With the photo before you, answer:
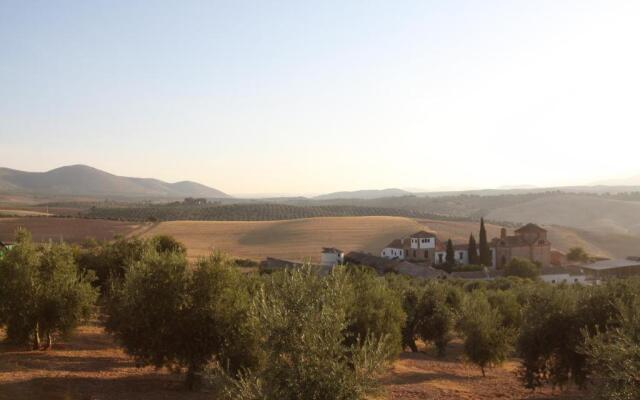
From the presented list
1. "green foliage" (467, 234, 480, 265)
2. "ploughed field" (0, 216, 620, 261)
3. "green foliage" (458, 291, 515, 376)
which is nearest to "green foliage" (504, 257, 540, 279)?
"green foliage" (467, 234, 480, 265)

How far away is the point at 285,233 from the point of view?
120 metres

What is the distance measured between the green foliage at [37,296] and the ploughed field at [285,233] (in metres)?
63.3

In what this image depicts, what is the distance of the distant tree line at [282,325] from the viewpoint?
40.9 ft

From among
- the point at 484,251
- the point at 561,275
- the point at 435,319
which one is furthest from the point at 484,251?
the point at 435,319

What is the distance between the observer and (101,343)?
1141 inches

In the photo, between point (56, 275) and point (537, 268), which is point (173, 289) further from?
point (537, 268)

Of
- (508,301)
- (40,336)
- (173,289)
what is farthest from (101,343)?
(508,301)

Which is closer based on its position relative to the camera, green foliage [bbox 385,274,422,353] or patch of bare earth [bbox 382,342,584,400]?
patch of bare earth [bbox 382,342,584,400]

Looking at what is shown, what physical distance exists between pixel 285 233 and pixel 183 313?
101 m

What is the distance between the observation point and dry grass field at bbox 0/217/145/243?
9106cm

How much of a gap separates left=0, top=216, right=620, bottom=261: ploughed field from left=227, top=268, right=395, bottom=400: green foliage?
252 feet

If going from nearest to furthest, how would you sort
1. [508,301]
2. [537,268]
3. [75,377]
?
[75,377] < [508,301] < [537,268]

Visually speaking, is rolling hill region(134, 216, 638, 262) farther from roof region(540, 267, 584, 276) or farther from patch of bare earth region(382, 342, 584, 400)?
patch of bare earth region(382, 342, 584, 400)

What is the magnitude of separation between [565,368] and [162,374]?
17.4 m
